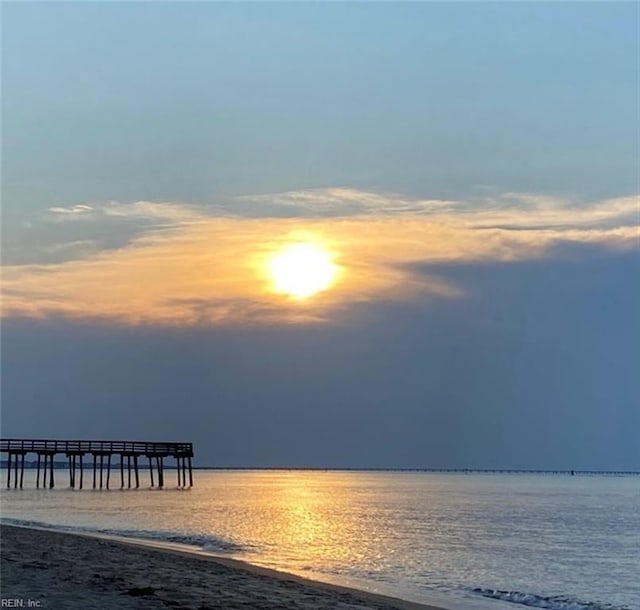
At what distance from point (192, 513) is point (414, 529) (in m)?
15.1

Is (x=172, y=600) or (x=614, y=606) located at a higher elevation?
(x=172, y=600)

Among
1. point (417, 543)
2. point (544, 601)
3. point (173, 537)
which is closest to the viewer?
point (544, 601)

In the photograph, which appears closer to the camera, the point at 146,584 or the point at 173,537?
the point at 146,584

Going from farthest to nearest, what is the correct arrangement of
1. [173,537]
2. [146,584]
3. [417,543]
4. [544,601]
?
1. [417,543]
2. [173,537]
3. [544,601]
4. [146,584]

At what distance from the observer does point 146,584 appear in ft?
60.2

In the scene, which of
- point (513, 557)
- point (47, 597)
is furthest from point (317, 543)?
point (47, 597)

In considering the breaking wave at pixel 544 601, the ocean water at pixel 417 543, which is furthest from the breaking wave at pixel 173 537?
the breaking wave at pixel 544 601

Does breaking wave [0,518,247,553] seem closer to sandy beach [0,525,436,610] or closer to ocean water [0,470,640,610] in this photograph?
ocean water [0,470,640,610]

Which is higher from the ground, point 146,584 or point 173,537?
point 146,584

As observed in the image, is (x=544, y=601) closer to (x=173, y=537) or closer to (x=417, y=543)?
(x=417, y=543)

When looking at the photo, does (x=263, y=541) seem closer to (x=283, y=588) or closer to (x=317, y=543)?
(x=317, y=543)

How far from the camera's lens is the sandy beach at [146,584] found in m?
15.6

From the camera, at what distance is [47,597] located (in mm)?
15062

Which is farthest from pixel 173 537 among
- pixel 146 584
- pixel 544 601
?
pixel 146 584
